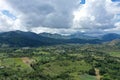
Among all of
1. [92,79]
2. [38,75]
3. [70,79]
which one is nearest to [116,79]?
[92,79]

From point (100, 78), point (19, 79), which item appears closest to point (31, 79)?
point (19, 79)

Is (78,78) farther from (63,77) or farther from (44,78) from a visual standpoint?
(44,78)

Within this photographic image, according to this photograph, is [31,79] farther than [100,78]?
No

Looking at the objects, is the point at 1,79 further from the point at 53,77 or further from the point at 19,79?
the point at 53,77

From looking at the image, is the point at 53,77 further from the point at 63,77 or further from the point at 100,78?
the point at 100,78

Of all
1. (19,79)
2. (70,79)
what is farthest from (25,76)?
(70,79)

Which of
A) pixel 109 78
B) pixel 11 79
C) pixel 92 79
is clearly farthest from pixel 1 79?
pixel 109 78
